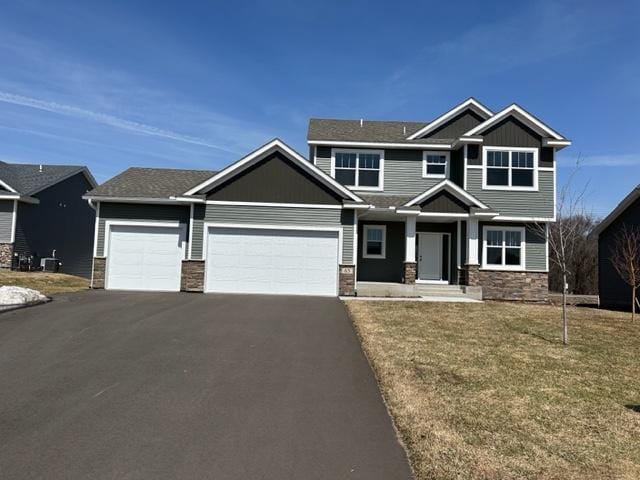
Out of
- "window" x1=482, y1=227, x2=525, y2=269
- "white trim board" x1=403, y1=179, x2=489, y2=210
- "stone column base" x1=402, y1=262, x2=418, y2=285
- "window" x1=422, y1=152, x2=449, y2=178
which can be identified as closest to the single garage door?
"stone column base" x1=402, y1=262, x2=418, y2=285

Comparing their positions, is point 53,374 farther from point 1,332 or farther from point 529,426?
point 529,426

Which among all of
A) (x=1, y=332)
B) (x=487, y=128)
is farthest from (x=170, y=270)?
(x=487, y=128)

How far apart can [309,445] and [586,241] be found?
39888 millimetres

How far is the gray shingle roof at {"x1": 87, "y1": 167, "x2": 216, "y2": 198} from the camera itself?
1794cm

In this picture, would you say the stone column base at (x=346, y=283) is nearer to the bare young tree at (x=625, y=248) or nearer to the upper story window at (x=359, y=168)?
the upper story window at (x=359, y=168)

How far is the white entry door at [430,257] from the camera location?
2000cm

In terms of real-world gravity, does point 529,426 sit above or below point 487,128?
below

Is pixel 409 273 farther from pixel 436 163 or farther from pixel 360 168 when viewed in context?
pixel 436 163

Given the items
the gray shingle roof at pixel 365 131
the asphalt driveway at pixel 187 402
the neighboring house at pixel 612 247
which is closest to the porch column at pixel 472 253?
the gray shingle roof at pixel 365 131

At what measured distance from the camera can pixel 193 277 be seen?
1691 cm

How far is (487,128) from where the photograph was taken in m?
19.4

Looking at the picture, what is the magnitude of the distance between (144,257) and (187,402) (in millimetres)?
13020

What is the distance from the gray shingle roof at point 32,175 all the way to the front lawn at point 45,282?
5.34m

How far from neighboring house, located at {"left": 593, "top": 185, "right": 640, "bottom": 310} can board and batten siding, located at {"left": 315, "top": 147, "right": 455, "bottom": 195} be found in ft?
28.8
